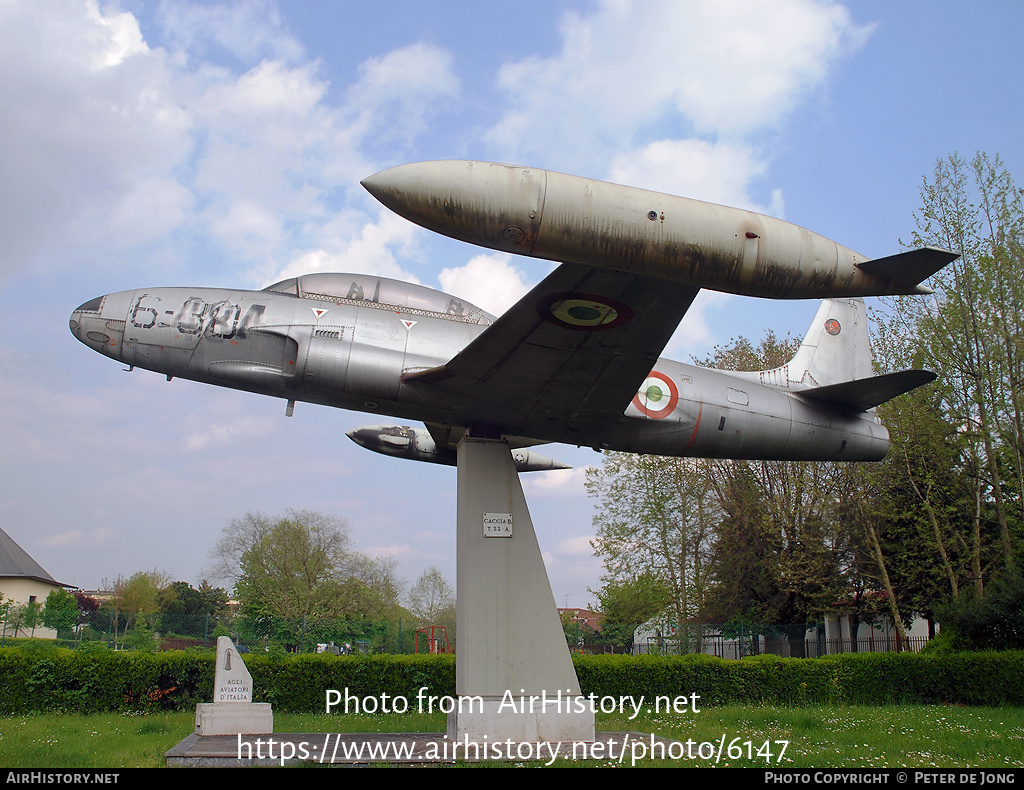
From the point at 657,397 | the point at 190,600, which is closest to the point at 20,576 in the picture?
the point at 190,600

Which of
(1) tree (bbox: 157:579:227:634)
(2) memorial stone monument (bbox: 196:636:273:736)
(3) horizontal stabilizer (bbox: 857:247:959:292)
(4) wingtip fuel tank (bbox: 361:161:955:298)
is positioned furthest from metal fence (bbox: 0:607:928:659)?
(1) tree (bbox: 157:579:227:634)

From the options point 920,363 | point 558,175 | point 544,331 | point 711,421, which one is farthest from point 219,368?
point 920,363

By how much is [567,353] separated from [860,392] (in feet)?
16.1

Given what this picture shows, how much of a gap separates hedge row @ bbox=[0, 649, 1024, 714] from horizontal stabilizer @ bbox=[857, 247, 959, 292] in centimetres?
1344

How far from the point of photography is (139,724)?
41.1 feet

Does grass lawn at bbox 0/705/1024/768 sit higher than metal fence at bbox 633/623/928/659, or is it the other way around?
grass lawn at bbox 0/705/1024/768

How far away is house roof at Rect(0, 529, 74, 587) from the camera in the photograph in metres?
49.9

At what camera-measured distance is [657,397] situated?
1035cm

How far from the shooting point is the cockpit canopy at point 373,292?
10031 millimetres

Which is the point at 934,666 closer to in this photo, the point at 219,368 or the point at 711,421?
the point at 711,421

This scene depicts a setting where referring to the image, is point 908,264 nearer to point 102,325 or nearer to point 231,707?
point 102,325

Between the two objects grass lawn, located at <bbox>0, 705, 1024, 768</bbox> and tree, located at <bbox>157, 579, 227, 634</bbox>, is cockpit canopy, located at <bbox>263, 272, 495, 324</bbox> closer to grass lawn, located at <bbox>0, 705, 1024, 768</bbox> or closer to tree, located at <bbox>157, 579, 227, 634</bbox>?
grass lawn, located at <bbox>0, 705, 1024, 768</bbox>

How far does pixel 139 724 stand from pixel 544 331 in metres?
10.1

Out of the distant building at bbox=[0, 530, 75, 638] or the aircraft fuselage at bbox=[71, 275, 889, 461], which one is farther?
the distant building at bbox=[0, 530, 75, 638]
